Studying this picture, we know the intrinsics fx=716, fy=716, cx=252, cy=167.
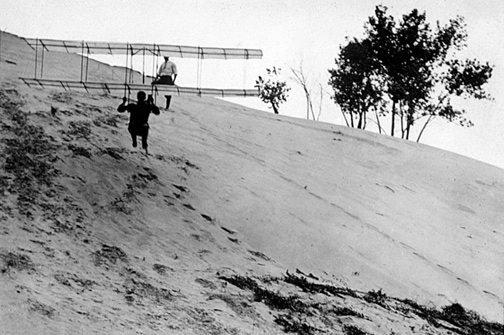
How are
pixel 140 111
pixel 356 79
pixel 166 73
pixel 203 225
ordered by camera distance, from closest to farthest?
1. pixel 203 225
2. pixel 140 111
3. pixel 166 73
4. pixel 356 79

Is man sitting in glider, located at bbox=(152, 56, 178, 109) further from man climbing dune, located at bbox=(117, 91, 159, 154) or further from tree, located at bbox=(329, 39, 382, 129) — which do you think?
tree, located at bbox=(329, 39, 382, 129)

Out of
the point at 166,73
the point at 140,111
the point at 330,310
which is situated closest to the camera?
the point at 330,310

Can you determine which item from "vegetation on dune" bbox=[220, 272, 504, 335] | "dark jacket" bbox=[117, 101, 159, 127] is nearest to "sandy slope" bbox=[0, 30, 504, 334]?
"vegetation on dune" bbox=[220, 272, 504, 335]

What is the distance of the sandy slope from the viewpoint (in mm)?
12211

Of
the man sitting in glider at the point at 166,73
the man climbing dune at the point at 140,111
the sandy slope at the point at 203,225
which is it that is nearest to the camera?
the sandy slope at the point at 203,225

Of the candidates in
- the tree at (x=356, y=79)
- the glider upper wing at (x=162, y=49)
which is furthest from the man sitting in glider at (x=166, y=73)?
the tree at (x=356, y=79)

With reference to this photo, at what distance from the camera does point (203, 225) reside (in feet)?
55.2

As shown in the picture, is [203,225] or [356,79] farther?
[356,79]

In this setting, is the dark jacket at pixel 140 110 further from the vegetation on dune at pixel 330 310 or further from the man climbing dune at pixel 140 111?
the vegetation on dune at pixel 330 310

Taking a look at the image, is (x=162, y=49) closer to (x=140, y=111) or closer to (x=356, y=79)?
(x=140, y=111)

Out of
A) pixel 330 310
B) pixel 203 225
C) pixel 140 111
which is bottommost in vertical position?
pixel 330 310

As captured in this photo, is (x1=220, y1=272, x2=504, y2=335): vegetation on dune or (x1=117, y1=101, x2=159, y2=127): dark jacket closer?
(x1=220, y1=272, x2=504, y2=335): vegetation on dune

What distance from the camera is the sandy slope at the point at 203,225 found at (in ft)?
40.1

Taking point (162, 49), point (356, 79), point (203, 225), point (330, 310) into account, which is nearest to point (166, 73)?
point (162, 49)
